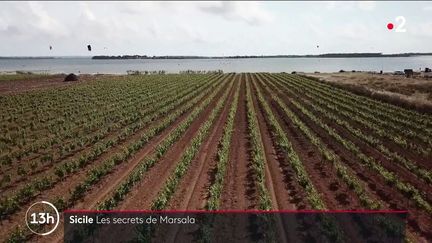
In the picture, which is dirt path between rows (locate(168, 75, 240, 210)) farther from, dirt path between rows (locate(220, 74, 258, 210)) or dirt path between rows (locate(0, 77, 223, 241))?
dirt path between rows (locate(0, 77, 223, 241))

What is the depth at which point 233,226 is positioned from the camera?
13.5 meters

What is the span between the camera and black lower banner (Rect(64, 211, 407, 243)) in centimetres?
1269

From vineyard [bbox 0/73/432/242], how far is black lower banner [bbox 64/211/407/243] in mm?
530

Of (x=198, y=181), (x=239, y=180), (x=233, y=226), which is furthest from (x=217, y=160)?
(x=233, y=226)

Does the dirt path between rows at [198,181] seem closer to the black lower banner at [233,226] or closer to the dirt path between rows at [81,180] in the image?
the black lower banner at [233,226]

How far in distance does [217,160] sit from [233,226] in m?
7.83

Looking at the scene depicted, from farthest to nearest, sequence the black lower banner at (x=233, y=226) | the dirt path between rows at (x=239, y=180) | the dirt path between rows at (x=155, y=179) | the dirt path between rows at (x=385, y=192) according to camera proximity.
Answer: the dirt path between rows at (x=239, y=180) < the dirt path between rows at (x=155, y=179) < the dirt path between rows at (x=385, y=192) < the black lower banner at (x=233, y=226)

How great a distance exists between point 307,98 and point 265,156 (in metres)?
27.2

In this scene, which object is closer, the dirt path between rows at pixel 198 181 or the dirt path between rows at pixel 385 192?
the dirt path between rows at pixel 385 192

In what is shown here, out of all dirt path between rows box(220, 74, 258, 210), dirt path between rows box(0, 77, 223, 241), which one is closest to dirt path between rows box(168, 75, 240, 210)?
dirt path between rows box(220, 74, 258, 210)

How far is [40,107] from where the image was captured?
131 ft

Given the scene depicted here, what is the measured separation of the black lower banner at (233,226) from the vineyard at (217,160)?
530 millimetres

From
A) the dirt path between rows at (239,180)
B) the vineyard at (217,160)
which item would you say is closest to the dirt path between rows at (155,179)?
the vineyard at (217,160)

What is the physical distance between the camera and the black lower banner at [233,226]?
12.7 metres
